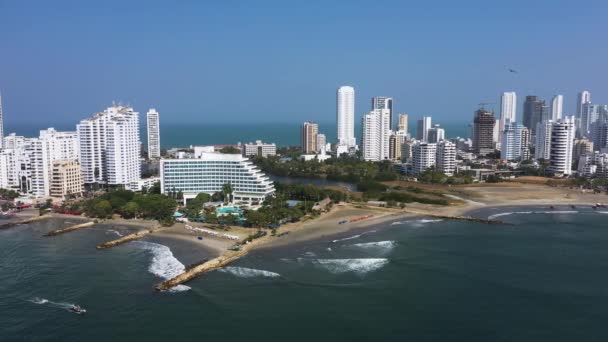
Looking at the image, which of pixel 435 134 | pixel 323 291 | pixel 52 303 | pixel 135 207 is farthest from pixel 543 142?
pixel 52 303

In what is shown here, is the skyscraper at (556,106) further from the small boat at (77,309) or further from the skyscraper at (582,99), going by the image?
the small boat at (77,309)

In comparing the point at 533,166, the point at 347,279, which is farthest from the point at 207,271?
the point at 533,166

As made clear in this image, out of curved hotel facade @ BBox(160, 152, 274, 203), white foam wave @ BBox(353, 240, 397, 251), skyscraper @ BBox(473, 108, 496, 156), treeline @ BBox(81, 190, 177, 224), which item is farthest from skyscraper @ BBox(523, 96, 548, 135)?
treeline @ BBox(81, 190, 177, 224)

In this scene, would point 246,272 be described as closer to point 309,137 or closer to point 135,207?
point 135,207

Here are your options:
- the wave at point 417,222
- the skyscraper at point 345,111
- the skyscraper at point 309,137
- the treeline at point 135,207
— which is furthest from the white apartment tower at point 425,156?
the treeline at point 135,207

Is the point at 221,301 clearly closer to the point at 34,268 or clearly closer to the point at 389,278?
the point at 389,278
